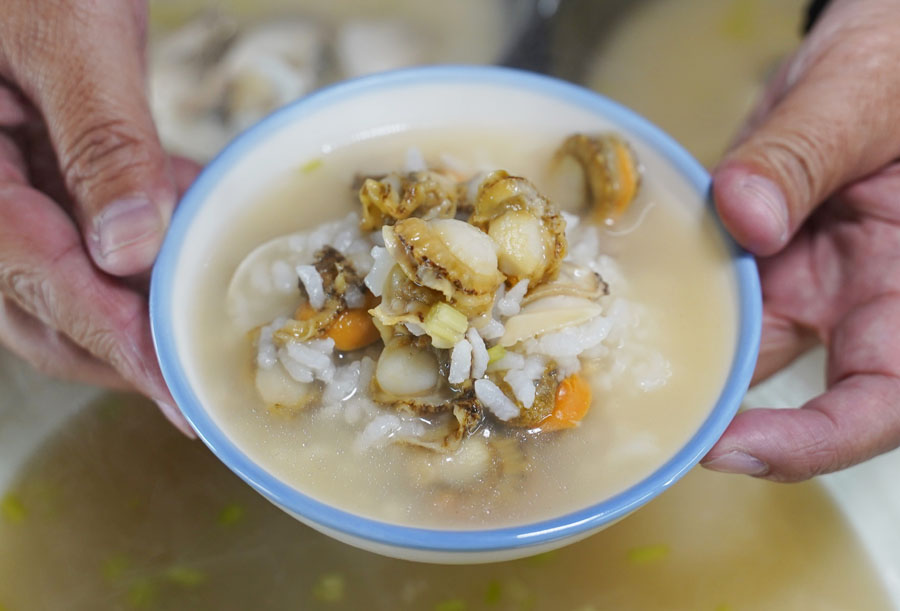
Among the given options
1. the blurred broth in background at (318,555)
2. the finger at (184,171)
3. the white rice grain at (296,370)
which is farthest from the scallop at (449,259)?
the finger at (184,171)

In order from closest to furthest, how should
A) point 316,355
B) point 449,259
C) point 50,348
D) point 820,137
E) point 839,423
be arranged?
point 449,259
point 316,355
point 839,423
point 820,137
point 50,348

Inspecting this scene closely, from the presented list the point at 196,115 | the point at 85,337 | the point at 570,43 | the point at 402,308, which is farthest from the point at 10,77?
the point at 570,43

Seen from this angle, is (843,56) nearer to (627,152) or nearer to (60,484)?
(627,152)

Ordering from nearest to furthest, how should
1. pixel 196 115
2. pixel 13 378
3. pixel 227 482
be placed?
pixel 227 482 < pixel 13 378 < pixel 196 115

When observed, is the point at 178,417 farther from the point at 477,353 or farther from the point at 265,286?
the point at 477,353

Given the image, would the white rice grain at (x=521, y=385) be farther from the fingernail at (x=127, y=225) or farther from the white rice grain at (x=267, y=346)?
the fingernail at (x=127, y=225)

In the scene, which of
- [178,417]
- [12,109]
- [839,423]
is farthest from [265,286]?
[839,423]

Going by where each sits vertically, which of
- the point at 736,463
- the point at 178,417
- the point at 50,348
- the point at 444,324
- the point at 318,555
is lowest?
the point at 318,555
